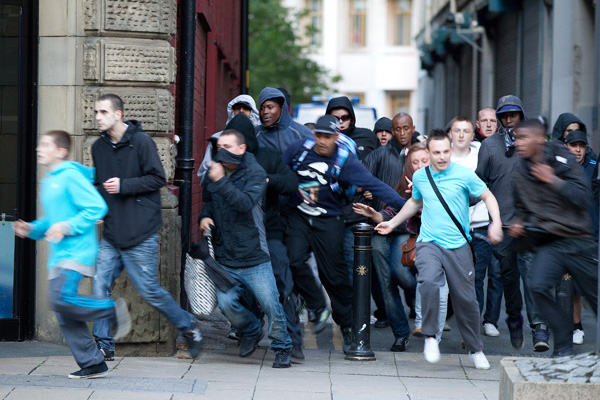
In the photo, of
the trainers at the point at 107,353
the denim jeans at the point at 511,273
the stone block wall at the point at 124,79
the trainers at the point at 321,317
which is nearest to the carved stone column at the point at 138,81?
the stone block wall at the point at 124,79

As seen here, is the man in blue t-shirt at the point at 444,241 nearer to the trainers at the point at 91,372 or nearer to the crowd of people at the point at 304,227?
the crowd of people at the point at 304,227

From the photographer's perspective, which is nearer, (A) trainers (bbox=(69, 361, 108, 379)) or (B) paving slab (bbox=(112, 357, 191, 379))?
(A) trainers (bbox=(69, 361, 108, 379))

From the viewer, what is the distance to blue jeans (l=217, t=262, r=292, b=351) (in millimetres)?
7348

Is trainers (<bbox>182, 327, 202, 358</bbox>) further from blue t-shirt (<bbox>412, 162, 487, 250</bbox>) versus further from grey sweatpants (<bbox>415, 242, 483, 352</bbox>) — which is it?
blue t-shirt (<bbox>412, 162, 487, 250</bbox>)

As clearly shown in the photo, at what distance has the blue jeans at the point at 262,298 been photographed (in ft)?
24.1

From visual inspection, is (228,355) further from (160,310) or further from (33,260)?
(33,260)

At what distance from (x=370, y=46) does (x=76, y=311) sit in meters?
42.6

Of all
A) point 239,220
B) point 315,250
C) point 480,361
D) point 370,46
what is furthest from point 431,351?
point 370,46

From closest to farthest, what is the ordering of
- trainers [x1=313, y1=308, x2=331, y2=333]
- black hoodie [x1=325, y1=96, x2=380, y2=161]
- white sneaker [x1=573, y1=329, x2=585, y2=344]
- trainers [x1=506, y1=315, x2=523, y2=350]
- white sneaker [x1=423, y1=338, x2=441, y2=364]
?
1. white sneaker [x1=423, y1=338, x2=441, y2=364]
2. trainers [x1=313, y1=308, x2=331, y2=333]
3. trainers [x1=506, y1=315, x2=523, y2=350]
4. white sneaker [x1=573, y1=329, x2=585, y2=344]
5. black hoodie [x1=325, y1=96, x2=380, y2=161]

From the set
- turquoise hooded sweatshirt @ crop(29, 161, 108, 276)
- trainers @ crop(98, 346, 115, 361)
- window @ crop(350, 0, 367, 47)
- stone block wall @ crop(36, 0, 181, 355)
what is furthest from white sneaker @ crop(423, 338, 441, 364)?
window @ crop(350, 0, 367, 47)

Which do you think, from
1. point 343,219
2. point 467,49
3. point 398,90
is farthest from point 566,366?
point 398,90

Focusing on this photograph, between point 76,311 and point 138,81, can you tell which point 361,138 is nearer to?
point 138,81

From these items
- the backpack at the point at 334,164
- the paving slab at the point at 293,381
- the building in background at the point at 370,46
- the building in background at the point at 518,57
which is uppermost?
the building in background at the point at 370,46

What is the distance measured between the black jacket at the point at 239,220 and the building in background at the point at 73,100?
59 centimetres
